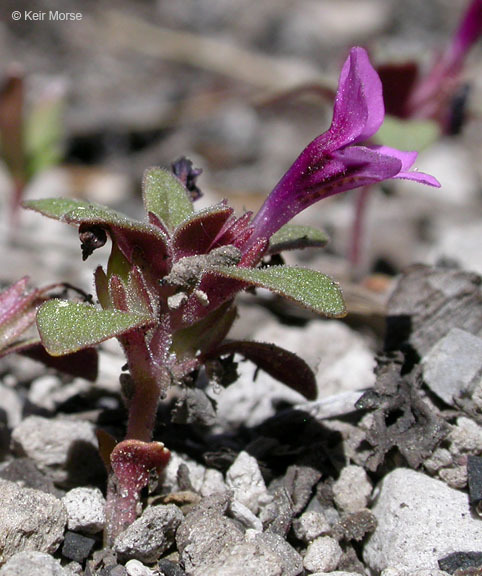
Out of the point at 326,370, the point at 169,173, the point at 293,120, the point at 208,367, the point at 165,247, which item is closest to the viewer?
the point at 165,247

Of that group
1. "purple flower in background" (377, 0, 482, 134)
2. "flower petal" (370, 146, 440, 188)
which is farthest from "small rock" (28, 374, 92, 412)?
"purple flower in background" (377, 0, 482, 134)

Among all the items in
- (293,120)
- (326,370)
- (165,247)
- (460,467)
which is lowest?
→ (293,120)

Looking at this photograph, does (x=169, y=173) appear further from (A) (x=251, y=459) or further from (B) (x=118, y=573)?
(B) (x=118, y=573)

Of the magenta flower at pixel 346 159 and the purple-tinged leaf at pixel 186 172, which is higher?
the magenta flower at pixel 346 159

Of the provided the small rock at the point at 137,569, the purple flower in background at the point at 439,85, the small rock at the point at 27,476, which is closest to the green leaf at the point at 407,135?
the purple flower in background at the point at 439,85

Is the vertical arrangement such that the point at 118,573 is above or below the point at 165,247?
below

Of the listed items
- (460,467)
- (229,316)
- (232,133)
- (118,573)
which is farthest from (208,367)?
(232,133)

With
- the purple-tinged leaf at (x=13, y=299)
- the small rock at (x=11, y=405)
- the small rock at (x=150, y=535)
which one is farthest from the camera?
the small rock at (x=11, y=405)

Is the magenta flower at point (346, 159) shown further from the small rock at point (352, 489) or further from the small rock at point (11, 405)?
the small rock at point (11, 405)
